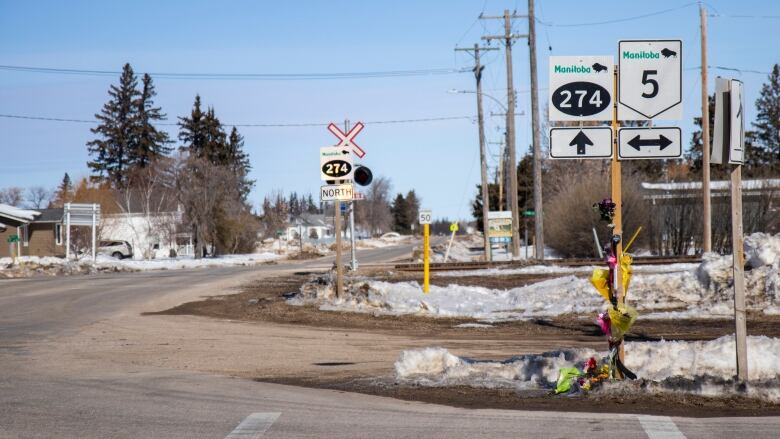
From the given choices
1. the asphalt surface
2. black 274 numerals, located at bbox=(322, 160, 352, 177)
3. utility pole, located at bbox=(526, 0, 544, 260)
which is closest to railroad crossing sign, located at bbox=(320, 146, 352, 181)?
black 274 numerals, located at bbox=(322, 160, 352, 177)

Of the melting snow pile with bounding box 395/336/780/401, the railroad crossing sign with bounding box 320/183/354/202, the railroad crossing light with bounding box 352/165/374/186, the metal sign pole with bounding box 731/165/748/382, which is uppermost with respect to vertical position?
the railroad crossing light with bounding box 352/165/374/186

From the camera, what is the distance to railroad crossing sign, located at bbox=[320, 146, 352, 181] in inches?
825

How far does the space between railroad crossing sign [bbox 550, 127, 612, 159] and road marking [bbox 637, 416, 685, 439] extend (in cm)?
299

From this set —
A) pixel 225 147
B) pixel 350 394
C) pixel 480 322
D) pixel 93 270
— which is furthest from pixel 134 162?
pixel 350 394

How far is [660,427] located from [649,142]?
3364 millimetres

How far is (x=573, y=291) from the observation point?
2109cm

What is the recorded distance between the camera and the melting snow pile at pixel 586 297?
18797mm

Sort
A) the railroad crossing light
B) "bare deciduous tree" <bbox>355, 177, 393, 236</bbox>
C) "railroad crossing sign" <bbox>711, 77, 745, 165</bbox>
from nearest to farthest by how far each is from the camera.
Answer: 1. "railroad crossing sign" <bbox>711, 77, 745, 165</bbox>
2. the railroad crossing light
3. "bare deciduous tree" <bbox>355, 177, 393, 236</bbox>

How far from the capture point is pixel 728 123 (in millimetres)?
9180

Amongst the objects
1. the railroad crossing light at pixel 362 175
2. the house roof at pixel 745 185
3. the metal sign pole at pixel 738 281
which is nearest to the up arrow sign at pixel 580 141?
the metal sign pole at pixel 738 281

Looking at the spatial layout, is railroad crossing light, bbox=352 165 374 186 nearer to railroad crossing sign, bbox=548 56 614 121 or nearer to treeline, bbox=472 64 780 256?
railroad crossing sign, bbox=548 56 614 121

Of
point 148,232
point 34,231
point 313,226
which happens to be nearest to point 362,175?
point 148,232

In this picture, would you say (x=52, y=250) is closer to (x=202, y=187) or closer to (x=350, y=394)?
(x=202, y=187)

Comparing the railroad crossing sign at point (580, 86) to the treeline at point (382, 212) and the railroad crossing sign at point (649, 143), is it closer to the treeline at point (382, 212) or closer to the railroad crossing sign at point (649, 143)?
the railroad crossing sign at point (649, 143)
